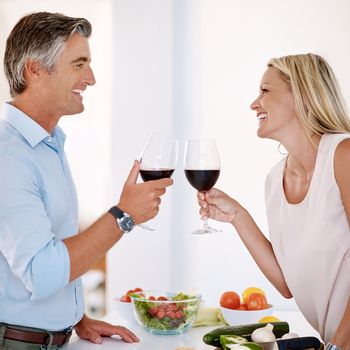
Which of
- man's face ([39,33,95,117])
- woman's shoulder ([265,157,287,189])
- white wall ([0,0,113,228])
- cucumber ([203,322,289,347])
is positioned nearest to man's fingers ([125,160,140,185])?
man's face ([39,33,95,117])

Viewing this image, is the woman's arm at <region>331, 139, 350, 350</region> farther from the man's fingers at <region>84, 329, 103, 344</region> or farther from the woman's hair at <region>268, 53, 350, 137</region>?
the man's fingers at <region>84, 329, 103, 344</region>

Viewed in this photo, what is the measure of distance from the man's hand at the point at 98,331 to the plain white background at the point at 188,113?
162cm

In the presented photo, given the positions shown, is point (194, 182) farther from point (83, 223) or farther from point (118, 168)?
point (83, 223)

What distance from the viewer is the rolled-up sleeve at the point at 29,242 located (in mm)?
1705

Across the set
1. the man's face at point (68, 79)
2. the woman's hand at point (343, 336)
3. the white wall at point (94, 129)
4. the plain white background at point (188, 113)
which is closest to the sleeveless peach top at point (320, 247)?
the woman's hand at point (343, 336)

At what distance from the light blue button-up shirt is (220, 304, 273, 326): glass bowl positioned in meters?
0.49

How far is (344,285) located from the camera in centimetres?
195

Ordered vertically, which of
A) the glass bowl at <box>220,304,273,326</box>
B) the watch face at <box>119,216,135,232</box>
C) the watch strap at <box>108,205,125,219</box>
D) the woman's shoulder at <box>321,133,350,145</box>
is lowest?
the glass bowl at <box>220,304,273,326</box>

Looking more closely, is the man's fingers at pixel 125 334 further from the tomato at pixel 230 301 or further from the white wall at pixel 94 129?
the white wall at pixel 94 129

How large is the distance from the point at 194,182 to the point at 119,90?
72.5 inches

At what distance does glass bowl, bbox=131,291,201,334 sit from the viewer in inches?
83.0

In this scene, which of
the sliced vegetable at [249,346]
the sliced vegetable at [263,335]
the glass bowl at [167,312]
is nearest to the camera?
the sliced vegetable at [249,346]

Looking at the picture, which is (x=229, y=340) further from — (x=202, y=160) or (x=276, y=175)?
(x=276, y=175)

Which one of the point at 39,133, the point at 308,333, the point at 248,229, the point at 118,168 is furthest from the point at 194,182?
the point at 118,168
